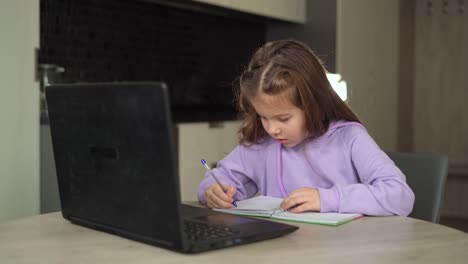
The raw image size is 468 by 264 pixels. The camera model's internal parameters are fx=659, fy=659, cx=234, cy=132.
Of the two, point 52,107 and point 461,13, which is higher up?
point 461,13

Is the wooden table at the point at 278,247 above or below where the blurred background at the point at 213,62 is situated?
below

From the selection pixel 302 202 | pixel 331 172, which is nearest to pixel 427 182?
pixel 331 172

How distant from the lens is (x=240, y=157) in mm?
1704

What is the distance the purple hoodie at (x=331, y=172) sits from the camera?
4.38 ft

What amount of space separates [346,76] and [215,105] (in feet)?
2.62

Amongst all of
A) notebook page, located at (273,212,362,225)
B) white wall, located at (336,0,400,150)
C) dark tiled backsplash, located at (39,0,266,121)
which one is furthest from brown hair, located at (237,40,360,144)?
white wall, located at (336,0,400,150)

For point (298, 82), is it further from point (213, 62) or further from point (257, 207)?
point (213, 62)

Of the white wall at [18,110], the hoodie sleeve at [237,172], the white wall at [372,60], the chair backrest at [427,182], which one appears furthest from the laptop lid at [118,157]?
the white wall at [372,60]

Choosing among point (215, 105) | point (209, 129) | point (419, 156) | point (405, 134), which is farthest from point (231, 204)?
point (405, 134)

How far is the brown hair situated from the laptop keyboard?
1.55 feet

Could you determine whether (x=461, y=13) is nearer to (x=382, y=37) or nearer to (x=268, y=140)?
(x=382, y=37)

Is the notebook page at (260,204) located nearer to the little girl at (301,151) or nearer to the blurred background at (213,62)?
the little girl at (301,151)

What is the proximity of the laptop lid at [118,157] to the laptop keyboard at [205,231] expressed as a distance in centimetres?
7

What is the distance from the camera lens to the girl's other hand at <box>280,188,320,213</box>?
1311 millimetres
